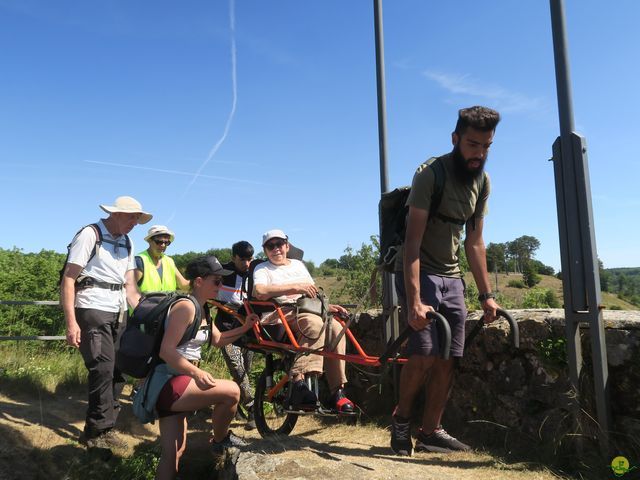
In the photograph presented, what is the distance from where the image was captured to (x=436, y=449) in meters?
3.71

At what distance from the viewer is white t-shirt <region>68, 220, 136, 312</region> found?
452 centimetres

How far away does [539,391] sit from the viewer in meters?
3.77

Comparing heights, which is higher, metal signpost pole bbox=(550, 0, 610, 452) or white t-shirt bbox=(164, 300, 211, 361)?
metal signpost pole bbox=(550, 0, 610, 452)

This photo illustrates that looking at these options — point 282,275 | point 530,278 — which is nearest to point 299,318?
point 282,275

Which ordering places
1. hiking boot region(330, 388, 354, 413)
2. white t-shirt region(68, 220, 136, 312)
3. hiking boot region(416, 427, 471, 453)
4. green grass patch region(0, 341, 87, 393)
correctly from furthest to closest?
green grass patch region(0, 341, 87, 393) → white t-shirt region(68, 220, 136, 312) → hiking boot region(330, 388, 354, 413) → hiking boot region(416, 427, 471, 453)

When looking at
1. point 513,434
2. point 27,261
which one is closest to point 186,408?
point 513,434

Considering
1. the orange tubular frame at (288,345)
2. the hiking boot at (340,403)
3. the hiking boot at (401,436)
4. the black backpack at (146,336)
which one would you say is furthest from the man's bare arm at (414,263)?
the black backpack at (146,336)

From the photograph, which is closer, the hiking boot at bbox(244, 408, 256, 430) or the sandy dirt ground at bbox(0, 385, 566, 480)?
the sandy dirt ground at bbox(0, 385, 566, 480)

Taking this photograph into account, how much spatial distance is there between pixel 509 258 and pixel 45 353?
99.4 meters

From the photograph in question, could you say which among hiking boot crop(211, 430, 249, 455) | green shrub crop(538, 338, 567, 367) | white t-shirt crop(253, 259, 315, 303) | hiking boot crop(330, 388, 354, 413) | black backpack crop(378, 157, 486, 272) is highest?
black backpack crop(378, 157, 486, 272)

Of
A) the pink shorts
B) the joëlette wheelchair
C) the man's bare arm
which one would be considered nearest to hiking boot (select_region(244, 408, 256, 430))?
the joëlette wheelchair

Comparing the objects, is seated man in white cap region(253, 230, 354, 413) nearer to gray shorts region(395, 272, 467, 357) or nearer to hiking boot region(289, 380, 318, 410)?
hiking boot region(289, 380, 318, 410)

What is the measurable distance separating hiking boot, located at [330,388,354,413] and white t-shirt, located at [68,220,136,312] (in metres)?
2.04

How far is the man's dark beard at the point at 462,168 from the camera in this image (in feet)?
11.7
